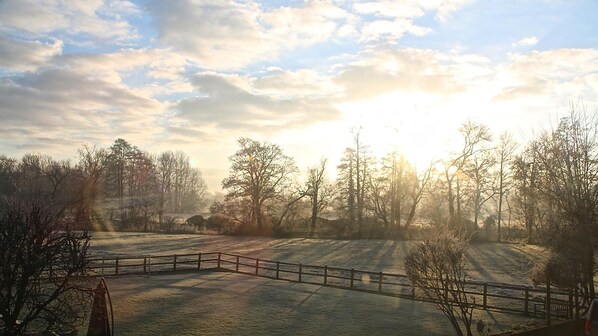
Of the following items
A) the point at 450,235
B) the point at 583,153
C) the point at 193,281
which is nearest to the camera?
the point at 450,235

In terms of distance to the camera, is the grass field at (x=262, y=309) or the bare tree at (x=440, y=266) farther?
the grass field at (x=262, y=309)

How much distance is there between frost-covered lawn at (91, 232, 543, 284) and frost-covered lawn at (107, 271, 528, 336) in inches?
442

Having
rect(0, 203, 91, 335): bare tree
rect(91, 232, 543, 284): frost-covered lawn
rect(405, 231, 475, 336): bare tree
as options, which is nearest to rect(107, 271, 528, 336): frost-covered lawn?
rect(405, 231, 475, 336): bare tree

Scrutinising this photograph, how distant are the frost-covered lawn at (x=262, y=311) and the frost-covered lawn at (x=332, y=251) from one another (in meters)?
11.2

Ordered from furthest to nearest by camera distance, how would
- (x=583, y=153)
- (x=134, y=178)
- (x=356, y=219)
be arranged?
(x=134, y=178), (x=356, y=219), (x=583, y=153)

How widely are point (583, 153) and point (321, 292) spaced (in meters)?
11.8

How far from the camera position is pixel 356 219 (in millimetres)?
61500

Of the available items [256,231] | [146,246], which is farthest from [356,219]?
[146,246]

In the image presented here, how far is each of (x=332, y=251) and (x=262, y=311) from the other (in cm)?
2650

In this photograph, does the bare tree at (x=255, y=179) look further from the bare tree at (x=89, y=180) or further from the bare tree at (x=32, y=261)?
the bare tree at (x=32, y=261)

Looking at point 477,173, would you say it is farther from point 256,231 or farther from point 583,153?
point 583,153

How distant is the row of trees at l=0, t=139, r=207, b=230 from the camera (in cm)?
5575

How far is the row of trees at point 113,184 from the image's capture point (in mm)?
55750

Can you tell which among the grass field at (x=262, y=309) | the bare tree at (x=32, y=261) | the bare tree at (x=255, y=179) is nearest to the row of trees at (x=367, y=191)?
the bare tree at (x=255, y=179)
